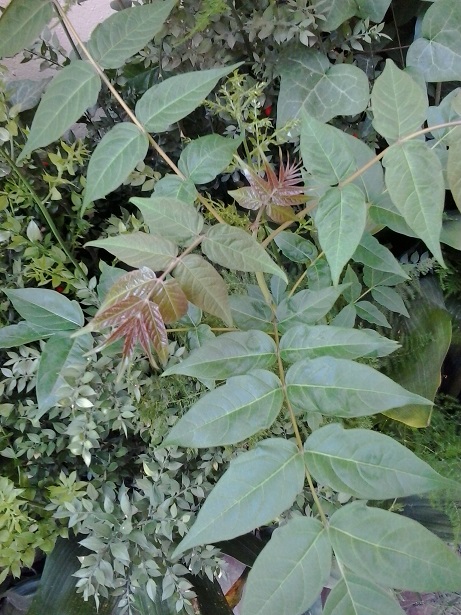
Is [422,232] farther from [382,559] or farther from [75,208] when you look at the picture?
[75,208]

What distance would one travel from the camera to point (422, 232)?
1.36 ft

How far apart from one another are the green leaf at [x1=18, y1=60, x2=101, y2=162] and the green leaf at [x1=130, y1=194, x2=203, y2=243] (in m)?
0.14

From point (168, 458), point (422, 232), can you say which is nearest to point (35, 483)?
point (168, 458)

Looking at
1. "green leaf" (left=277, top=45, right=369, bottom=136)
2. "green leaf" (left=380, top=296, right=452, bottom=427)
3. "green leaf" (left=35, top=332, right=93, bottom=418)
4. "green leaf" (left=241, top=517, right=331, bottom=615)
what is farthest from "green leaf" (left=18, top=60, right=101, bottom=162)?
"green leaf" (left=380, top=296, right=452, bottom=427)

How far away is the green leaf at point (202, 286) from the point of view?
1.47 ft

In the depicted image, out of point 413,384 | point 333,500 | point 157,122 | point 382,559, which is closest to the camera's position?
point 382,559

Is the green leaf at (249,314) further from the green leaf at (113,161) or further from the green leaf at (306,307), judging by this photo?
the green leaf at (113,161)

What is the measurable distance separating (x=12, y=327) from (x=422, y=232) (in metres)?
0.49

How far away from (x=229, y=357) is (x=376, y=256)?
0.25m

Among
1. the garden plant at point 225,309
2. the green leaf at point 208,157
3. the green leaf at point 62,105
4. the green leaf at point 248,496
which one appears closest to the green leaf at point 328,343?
the garden plant at point 225,309

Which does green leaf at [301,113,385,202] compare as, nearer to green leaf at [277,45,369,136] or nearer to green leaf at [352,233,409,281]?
green leaf at [352,233,409,281]

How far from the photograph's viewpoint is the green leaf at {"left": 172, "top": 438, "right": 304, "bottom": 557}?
0.38m

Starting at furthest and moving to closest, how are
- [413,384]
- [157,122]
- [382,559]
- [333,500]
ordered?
1. [413,384]
2. [333,500]
3. [157,122]
4. [382,559]

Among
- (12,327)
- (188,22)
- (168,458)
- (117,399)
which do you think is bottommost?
(168,458)
